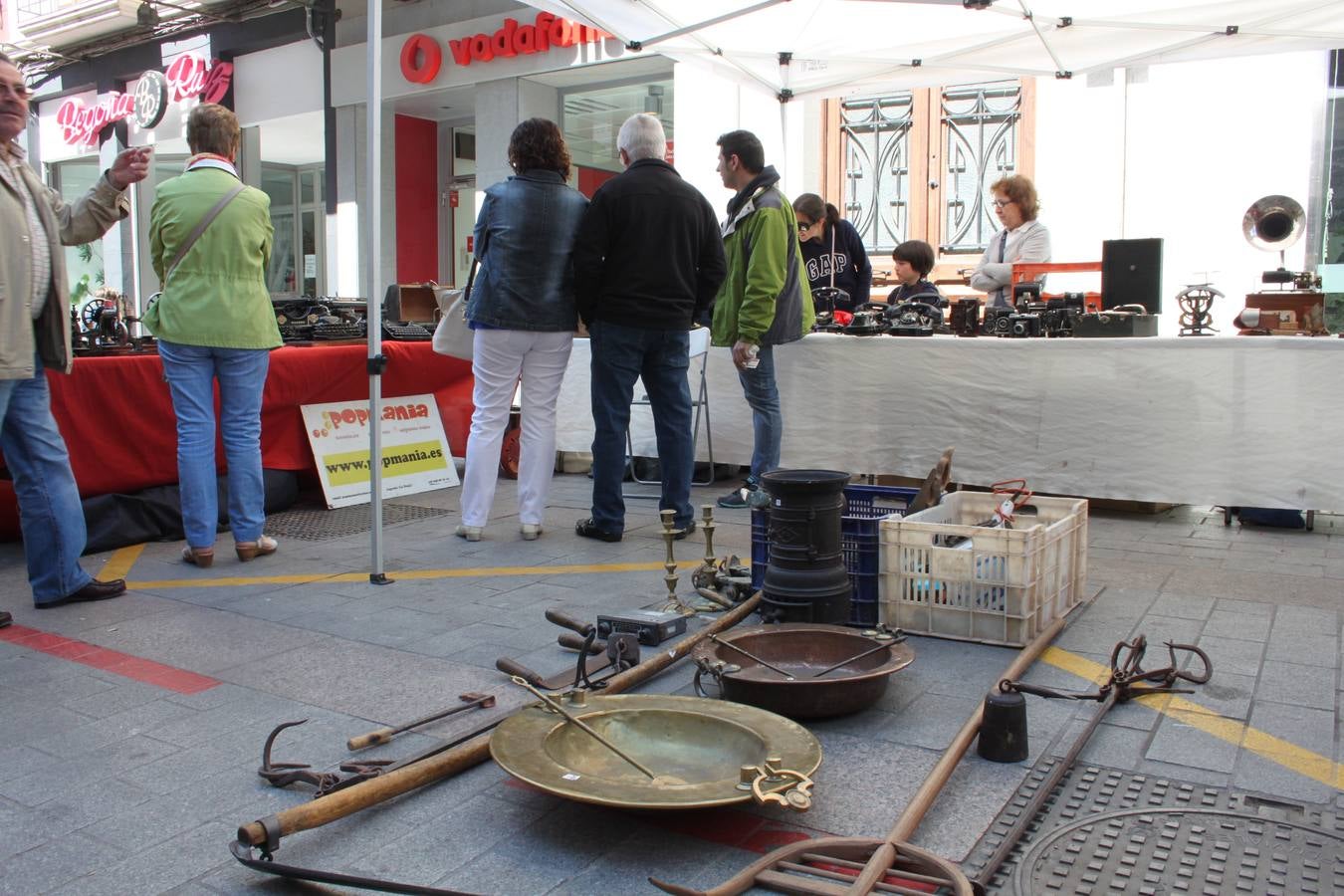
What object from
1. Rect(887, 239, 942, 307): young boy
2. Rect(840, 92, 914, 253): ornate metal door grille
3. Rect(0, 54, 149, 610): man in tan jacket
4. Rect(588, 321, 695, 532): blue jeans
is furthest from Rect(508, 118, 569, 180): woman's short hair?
Rect(840, 92, 914, 253): ornate metal door grille

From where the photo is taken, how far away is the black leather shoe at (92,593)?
4.31 meters

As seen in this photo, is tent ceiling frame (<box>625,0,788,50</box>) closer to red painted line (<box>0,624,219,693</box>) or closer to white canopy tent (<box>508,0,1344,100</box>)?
white canopy tent (<box>508,0,1344,100</box>)

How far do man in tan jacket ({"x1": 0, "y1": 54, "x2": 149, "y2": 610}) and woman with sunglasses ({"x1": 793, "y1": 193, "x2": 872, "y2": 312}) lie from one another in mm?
4759

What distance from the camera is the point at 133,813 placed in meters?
2.51

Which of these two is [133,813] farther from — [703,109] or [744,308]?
[703,109]

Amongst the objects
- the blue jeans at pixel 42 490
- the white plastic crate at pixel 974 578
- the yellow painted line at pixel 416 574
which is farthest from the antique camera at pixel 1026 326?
the blue jeans at pixel 42 490

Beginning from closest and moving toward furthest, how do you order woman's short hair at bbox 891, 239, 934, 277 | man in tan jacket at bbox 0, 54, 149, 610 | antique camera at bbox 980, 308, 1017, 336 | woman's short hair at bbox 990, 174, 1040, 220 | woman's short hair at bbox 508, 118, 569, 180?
man in tan jacket at bbox 0, 54, 149, 610 → woman's short hair at bbox 508, 118, 569, 180 → antique camera at bbox 980, 308, 1017, 336 → woman's short hair at bbox 990, 174, 1040, 220 → woman's short hair at bbox 891, 239, 934, 277

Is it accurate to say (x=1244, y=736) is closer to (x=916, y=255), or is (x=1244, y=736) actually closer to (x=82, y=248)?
(x=916, y=255)

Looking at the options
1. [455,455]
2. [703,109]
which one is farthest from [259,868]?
[703,109]

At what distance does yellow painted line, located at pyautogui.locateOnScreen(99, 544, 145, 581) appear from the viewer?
193 inches

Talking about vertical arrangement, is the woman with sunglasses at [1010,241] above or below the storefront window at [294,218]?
below

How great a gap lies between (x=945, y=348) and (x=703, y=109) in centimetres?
587

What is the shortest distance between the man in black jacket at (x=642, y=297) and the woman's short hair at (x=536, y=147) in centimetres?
28

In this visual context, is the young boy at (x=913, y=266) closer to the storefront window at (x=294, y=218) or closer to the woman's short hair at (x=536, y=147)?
the woman's short hair at (x=536, y=147)
